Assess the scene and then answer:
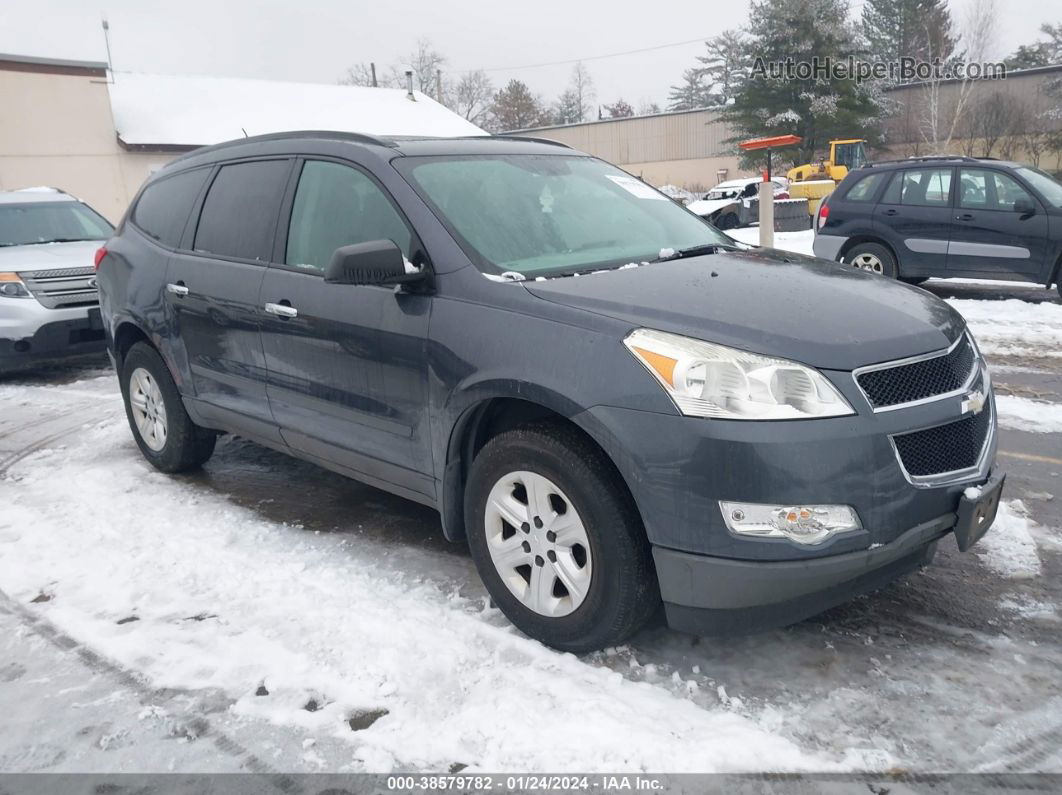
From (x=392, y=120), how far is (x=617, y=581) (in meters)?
31.5

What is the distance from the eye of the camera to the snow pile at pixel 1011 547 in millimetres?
3640

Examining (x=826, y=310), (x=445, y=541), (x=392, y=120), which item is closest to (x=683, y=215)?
(x=826, y=310)

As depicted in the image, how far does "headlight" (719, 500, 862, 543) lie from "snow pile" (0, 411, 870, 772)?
1.95 ft

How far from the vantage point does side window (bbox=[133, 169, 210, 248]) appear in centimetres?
504

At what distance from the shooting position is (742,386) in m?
2.69

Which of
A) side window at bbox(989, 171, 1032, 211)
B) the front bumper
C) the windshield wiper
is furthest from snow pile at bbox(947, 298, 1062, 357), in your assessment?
the front bumper

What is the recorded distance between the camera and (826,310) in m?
3.01

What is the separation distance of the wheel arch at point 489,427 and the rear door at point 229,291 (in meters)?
1.33

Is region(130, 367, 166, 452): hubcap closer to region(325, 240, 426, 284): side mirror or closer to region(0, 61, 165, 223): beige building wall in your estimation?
region(325, 240, 426, 284): side mirror

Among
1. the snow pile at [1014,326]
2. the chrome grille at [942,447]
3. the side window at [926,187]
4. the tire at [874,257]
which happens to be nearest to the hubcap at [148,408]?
the chrome grille at [942,447]

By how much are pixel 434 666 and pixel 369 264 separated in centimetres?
146

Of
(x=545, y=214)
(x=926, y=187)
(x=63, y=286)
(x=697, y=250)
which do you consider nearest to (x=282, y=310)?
(x=545, y=214)

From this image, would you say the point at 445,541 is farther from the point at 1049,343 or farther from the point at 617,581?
the point at 1049,343

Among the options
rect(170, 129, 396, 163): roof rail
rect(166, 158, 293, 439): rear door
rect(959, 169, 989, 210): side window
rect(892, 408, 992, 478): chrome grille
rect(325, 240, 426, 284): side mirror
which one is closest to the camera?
rect(892, 408, 992, 478): chrome grille
